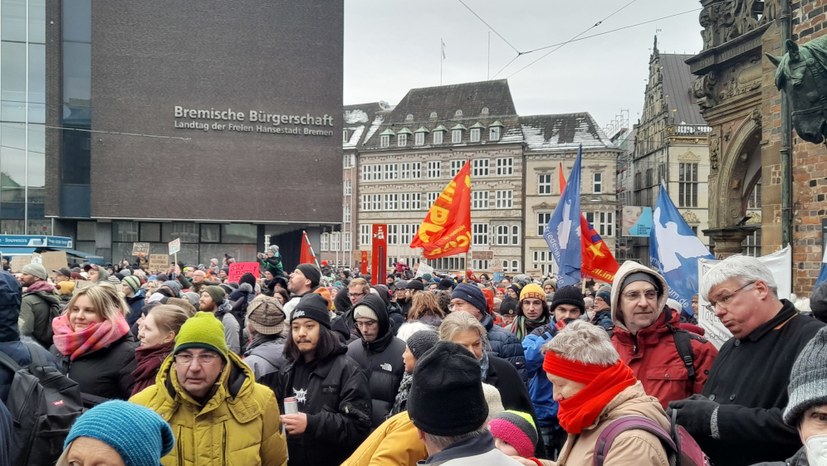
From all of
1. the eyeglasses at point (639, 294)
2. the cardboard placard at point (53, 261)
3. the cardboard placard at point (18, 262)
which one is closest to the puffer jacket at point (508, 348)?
the eyeglasses at point (639, 294)

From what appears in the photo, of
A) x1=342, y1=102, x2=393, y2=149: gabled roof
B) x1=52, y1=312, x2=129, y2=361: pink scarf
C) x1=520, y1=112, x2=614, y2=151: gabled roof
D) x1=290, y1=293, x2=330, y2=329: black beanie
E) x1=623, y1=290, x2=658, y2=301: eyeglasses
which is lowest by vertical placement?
x1=52, y1=312, x2=129, y2=361: pink scarf

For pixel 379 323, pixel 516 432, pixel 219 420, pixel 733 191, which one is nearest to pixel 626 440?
pixel 516 432

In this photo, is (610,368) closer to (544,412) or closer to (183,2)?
(544,412)

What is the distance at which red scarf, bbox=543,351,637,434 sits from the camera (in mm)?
2836

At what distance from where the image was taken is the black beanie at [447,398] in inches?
97.9

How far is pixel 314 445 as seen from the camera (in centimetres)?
448

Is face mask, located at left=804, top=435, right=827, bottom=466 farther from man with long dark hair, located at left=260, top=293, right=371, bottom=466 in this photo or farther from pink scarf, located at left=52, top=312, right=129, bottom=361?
pink scarf, located at left=52, top=312, right=129, bottom=361

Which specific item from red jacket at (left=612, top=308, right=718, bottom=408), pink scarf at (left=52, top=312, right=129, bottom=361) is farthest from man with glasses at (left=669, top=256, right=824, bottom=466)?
pink scarf at (left=52, top=312, right=129, bottom=361)

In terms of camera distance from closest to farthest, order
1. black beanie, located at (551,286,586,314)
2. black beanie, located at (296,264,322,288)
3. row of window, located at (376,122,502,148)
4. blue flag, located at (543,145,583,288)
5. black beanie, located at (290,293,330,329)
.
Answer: black beanie, located at (290,293,330,329)
black beanie, located at (551,286,586,314)
black beanie, located at (296,264,322,288)
blue flag, located at (543,145,583,288)
row of window, located at (376,122,502,148)

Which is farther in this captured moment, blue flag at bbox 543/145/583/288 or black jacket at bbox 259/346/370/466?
blue flag at bbox 543/145/583/288

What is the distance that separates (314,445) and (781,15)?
424 inches

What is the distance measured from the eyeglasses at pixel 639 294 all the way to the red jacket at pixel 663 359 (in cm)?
13

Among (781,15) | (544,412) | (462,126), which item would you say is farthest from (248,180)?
(544,412)

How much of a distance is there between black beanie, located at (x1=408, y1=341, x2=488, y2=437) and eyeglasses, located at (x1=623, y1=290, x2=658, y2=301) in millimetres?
1893
